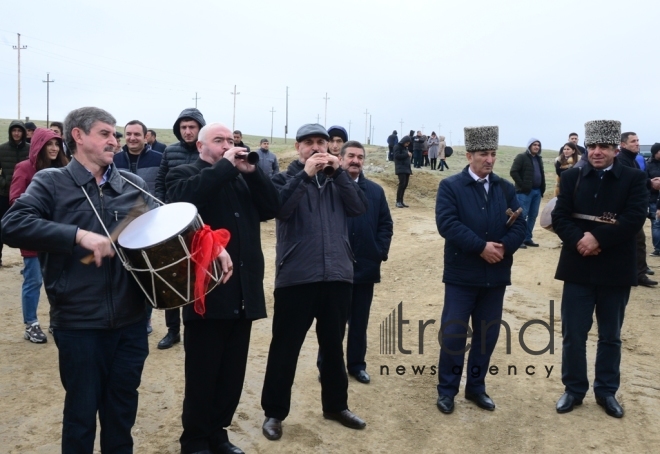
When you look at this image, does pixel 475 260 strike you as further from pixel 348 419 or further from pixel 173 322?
pixel 173 322

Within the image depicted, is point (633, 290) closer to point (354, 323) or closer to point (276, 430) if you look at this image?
point (354, 323)

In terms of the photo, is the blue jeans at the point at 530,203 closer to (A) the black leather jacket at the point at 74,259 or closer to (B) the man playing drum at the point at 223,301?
(B) the man playing drum at the point at 223,301

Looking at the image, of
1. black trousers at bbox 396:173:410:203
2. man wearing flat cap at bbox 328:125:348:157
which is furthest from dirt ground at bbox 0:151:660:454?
black trousers at bbox 396:173:410:203

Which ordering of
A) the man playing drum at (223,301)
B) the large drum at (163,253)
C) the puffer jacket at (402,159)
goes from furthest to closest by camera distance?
the puffer jacket at (402,159), the man playing drum at (223,301), the large drum at (163,253)

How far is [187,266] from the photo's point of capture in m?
3.50

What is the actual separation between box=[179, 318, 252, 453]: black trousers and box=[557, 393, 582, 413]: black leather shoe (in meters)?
2.79

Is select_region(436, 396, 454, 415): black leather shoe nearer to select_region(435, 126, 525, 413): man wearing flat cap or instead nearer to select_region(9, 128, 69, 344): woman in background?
select_region(435, 126, 525, 413): man wearing flat cap

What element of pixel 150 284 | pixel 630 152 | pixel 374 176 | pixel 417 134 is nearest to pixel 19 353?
pixel 150 284

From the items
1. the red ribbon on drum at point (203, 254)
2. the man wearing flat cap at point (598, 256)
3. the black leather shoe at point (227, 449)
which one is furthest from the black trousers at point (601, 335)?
the red ribbon on drum at point (203, 254)

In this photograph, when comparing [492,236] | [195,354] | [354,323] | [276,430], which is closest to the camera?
[195,354]

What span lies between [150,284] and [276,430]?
177 cm

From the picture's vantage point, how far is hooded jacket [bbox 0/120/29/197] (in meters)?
8.55

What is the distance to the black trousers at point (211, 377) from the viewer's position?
4.14 metres

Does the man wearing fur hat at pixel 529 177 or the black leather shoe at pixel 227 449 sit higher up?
the man wearing fur hat at pixel 529 177
